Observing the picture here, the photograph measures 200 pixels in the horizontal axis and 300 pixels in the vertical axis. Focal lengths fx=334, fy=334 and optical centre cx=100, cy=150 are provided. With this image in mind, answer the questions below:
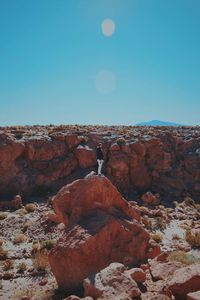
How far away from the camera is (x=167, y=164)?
3061 cm

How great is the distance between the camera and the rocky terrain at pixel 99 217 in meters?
8.83

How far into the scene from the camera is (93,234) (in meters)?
10.1

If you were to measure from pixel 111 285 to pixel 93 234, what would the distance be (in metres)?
2.72

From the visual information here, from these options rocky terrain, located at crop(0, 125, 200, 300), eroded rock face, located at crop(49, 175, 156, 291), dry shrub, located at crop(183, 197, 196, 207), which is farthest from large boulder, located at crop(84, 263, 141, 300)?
dry shrub, located at crop(183, 197, 196, 207)

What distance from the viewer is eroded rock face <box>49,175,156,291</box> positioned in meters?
9.91

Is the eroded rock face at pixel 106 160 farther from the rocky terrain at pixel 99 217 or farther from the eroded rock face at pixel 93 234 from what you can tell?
the eroded rock face at pixel 93 234

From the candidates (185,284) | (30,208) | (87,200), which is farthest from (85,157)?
(185,284)

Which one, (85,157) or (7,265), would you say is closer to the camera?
(7,265)

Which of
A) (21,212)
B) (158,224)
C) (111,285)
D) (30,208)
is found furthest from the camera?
(30,208)

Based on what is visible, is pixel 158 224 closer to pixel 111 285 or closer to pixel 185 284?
pixel 111 285

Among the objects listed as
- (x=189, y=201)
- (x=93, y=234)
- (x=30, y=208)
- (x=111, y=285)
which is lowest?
(x=189, y=201)

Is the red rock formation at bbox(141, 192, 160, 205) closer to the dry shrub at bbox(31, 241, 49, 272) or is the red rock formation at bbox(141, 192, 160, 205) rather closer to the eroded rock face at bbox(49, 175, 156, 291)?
the dry shrub at bbox(31, 241, 49, 272)

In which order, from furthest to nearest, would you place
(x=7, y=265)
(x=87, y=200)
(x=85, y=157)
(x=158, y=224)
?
(x=85, y=157)
(x=158, y=224)
(x=7, y=265)
(x=87, y=200)

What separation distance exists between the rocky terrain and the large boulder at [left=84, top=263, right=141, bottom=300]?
0.02m
